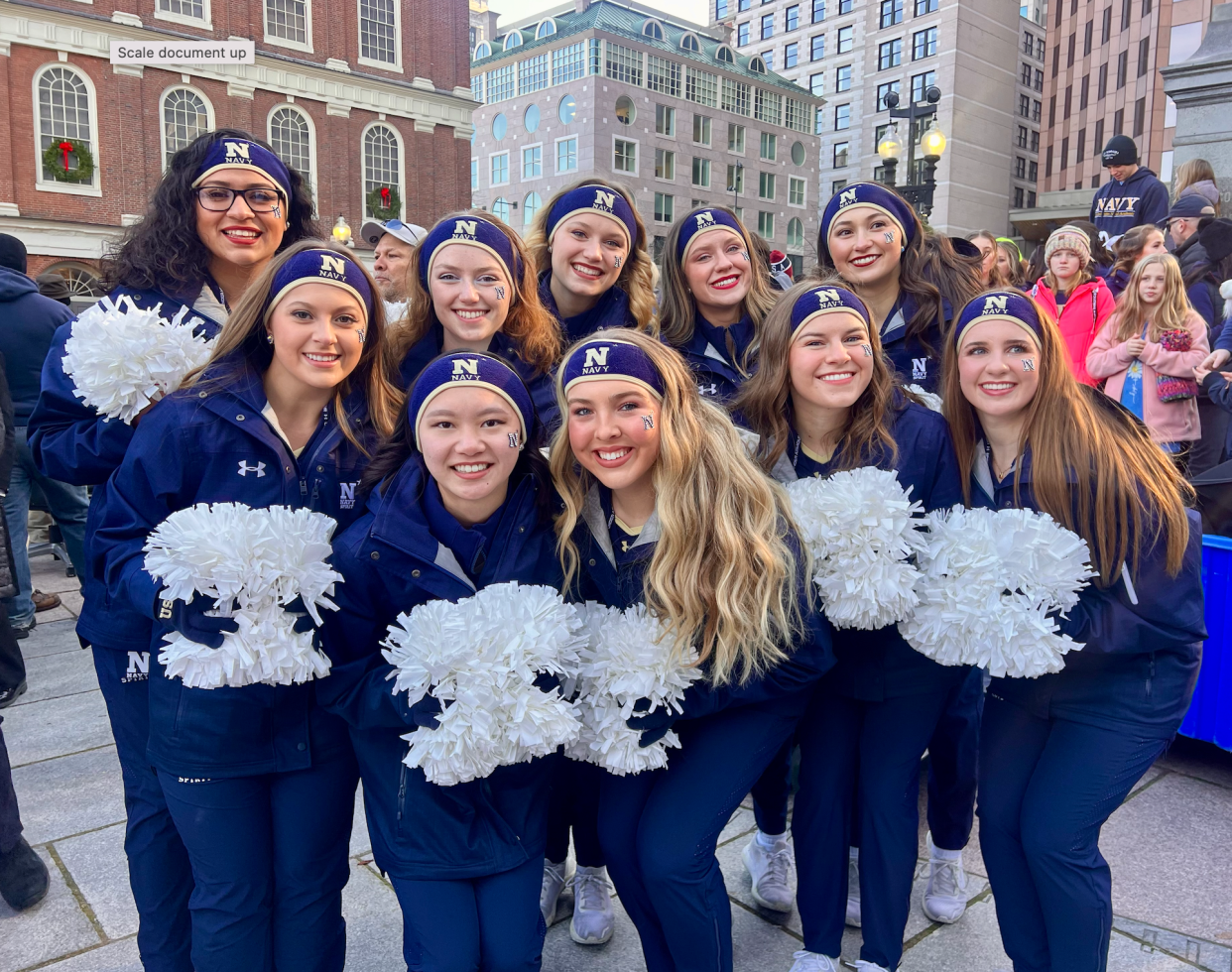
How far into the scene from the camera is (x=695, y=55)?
56.2 m

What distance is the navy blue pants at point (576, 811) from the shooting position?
9.66 ft

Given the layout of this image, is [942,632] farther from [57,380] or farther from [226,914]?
[57,380]

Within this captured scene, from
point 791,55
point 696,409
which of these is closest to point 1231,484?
point 696,409

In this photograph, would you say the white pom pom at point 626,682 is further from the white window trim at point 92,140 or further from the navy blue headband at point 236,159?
the white window trim at point 92,140

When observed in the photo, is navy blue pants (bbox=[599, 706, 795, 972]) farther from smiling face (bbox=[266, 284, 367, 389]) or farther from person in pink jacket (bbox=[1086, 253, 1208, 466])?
person in pink jacket (bbox=[1086, 253, 1208, 466])

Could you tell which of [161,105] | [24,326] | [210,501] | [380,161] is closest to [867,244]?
[210,501]

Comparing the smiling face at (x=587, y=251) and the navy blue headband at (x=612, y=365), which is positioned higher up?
the smiling face at (x=587, y=251)

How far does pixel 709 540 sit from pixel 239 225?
5.79 feet

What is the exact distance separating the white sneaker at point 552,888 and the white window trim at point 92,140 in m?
25.9

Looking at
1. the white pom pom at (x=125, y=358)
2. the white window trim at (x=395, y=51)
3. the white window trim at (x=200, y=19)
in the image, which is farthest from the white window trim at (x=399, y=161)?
the white pom pom at (x=125, y=358)

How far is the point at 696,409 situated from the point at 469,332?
0.89m

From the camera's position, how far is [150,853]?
2463 millimetres

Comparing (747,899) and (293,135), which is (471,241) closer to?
(747,899)

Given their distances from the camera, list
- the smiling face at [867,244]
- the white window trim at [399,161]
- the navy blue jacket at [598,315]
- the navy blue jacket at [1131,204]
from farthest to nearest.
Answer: the white window trim at [399,161], the navy blue jacket at [1131,204], the navy blue jacket at [598,315], the smiling face at [867,244]
